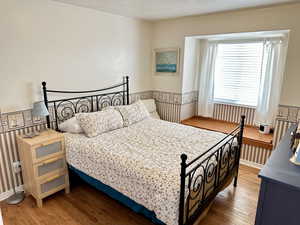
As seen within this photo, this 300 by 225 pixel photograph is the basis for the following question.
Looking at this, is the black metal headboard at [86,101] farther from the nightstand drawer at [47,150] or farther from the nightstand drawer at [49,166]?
the nightstand drawer at [49,166]

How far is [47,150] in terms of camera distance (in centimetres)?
238

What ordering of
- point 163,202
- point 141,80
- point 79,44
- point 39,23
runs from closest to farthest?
1. point 163,202
2. point 39,23
3. point 79,44
4. point 141,80

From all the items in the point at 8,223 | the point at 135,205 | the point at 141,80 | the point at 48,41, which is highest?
the point at 48,41

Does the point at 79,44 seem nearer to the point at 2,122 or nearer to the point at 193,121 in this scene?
the point at 2,122

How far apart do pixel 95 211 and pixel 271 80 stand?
3.31 m

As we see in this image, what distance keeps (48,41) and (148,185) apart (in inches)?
86.1

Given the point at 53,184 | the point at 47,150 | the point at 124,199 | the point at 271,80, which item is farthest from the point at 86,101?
the point at 271,80

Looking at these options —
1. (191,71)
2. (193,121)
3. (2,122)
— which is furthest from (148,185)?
(191,71)

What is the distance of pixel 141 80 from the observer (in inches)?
161

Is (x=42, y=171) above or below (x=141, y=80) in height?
below

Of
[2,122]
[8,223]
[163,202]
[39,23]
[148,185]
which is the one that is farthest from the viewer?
[39,23]

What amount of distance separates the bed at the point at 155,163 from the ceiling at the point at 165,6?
4.17 feet

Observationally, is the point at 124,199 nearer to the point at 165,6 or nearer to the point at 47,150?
the point at 47,150

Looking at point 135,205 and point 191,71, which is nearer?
point 135,205
